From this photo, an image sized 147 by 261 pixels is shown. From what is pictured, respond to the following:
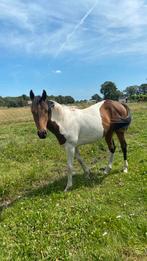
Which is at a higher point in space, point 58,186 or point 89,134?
point 89,134

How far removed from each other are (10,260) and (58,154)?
607 cm

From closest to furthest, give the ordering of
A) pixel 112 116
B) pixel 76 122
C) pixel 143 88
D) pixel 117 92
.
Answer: pixel 76 122
pixel 112 116
pixel 117 92
pixel 143 88

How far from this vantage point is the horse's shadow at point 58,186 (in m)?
6.80

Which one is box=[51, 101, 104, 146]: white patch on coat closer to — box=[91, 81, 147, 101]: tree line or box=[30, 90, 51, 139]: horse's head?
box=[30, 90, 51, 139]: horse's head

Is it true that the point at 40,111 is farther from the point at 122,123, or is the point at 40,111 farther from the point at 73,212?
the point at 122,123

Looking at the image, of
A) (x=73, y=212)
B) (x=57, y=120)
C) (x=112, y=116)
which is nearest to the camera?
(x=73, y=212)

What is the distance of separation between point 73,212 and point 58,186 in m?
1.69

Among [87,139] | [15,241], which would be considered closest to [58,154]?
A: [87,139]

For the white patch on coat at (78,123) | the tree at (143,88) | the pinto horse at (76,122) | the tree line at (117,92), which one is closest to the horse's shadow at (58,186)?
the pinto horse at (76,122)

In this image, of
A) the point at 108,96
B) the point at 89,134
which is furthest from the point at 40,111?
the point at 108,96

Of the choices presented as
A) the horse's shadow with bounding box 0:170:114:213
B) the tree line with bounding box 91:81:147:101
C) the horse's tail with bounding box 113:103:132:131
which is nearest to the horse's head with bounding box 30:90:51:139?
the horse's shadow with bounding box 0:170:114:213

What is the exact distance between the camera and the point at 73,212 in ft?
18.5

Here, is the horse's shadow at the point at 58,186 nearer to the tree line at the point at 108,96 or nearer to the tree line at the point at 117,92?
the tree line at the point at 108,96

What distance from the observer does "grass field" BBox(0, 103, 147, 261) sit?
4504mm
